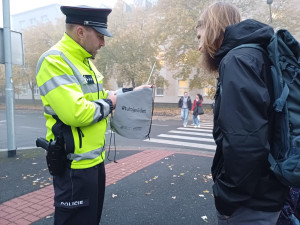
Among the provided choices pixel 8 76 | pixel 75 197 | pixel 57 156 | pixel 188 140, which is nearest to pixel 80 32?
pixel 57 156

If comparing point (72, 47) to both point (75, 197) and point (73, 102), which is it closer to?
point (73, 102)

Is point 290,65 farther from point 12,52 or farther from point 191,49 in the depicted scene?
point 191,49

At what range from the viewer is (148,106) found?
2.17 m

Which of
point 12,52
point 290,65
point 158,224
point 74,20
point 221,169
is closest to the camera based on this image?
point 290,65

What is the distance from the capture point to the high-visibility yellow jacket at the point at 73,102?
166 cm

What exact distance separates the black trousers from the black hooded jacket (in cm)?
97

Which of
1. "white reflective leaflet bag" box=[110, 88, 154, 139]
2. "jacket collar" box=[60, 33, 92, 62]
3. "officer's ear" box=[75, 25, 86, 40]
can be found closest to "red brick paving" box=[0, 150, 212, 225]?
"white reflective leaflet bag" box=[110, 88, 154, 139]

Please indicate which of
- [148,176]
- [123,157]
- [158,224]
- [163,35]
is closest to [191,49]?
[163,35]

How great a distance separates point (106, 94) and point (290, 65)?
149cm

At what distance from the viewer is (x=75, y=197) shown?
1826mm

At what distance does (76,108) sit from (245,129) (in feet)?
3.50

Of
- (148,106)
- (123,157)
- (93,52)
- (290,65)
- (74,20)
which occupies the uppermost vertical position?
(74,20)

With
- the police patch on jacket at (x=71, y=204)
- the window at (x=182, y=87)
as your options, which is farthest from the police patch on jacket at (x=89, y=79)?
the window at (x=182, y=87)

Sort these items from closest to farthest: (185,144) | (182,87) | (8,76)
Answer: (8,76), (185,144), (182,87)
